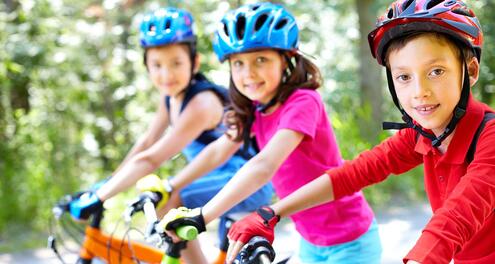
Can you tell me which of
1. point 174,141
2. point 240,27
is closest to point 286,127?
point 240,27

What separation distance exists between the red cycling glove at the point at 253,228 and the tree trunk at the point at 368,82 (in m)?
6.08

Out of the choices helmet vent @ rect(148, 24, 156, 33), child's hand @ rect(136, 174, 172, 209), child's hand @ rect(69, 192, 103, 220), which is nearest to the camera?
child's hand @ rect(136, 174, 172, 209)

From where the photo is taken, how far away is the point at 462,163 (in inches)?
86.3

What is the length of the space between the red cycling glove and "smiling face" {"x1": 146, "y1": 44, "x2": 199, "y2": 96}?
1912 mm

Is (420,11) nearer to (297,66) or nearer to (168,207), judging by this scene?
(297,66)

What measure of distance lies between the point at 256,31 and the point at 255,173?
815mm

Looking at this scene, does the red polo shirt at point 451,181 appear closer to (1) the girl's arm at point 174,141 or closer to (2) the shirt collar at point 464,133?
(2) the shirt collar at point 464,133

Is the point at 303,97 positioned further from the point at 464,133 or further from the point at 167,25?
the point at 167,25

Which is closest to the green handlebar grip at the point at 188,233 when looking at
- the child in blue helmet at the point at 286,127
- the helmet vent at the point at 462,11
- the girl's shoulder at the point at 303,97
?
the child in blue helmet at the point at 286,127

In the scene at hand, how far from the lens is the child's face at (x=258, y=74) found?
328 centimetres

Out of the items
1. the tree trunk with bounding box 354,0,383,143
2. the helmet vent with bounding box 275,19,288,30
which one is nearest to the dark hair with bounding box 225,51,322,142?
the helmet vent with bounding box 275,19,288,30

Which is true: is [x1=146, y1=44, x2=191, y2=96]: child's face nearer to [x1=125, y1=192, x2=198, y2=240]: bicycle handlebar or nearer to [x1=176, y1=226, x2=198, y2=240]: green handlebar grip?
[x1=125, y1=192, x2=198, y2=240]: bicycle handlebar

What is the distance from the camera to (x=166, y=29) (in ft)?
14.1

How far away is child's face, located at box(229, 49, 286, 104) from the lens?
328 centimetres
